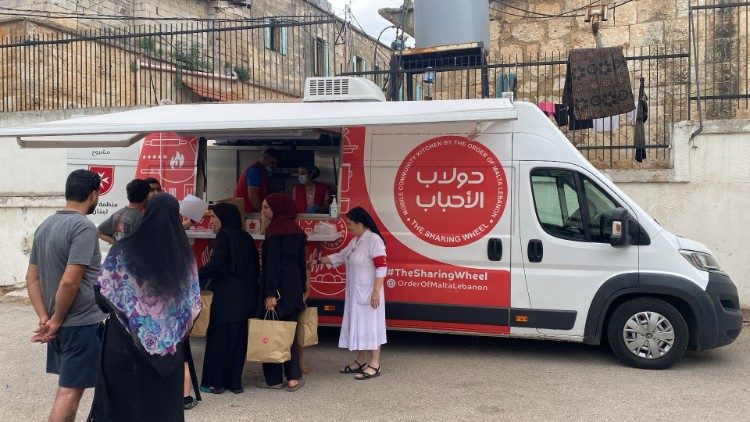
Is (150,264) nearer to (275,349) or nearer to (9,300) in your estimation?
(275,349)

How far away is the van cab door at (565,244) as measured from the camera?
647 cm

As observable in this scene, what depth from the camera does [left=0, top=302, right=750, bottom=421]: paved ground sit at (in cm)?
531

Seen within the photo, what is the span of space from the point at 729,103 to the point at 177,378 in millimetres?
9873

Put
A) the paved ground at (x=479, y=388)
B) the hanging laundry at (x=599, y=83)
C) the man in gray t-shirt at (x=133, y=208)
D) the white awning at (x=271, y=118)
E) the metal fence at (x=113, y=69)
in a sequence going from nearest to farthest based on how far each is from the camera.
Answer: the paved ground at (x=479, y=388), the white awning at (x=271, y=118), the man in gray t-shirt at (x=133, y=208), the hanging laundry at (x=599, y=83), the metal fence at (x=113, y=69)

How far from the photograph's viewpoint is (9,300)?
10289 mm

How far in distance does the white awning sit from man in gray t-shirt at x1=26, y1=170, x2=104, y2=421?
5.10ft

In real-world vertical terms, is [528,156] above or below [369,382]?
above

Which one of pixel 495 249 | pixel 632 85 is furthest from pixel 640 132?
pixel 495 249

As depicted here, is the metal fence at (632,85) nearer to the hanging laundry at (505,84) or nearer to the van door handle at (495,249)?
the hanging laundry at (505,84)

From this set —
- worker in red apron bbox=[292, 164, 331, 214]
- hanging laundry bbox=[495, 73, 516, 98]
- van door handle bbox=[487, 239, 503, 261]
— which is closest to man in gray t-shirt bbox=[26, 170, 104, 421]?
worker in red apron bbox=[292, 164, 331, 214]

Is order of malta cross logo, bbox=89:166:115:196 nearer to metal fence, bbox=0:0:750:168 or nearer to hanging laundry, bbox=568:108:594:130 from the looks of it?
metal fence, bbox=0:0:750:168

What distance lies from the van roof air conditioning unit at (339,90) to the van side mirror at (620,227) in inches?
110

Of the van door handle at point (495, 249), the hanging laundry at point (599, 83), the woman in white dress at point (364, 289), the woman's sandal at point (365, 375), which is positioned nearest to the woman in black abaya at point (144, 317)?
the woman in white dress at point (364, 289)

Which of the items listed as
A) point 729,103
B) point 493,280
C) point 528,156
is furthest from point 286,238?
point 729,103
